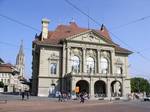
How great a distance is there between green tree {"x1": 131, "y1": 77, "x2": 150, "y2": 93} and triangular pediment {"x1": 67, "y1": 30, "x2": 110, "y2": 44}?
47.7 m

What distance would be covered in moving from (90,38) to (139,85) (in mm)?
55009

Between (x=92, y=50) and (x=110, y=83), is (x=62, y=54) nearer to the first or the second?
(x=92, y=50)

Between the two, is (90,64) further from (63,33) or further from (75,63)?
(63,33)

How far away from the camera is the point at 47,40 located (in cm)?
6556

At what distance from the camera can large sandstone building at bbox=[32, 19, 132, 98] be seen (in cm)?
6253

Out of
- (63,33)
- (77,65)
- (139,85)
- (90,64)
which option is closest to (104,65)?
(90,64)

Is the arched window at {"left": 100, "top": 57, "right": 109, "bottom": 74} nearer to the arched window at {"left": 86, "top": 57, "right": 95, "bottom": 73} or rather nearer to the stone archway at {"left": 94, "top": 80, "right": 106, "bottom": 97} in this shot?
the arched window at {"left": 86, "top": 57, "right": 95, "bottom": 73}

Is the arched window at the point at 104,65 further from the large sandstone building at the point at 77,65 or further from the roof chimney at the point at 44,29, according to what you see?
the roof chimney at the point at 44,29

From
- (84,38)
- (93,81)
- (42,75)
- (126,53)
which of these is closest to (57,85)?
(42,75)

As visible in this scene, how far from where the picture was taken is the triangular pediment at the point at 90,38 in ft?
215

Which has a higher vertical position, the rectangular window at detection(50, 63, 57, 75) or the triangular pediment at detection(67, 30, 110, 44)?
the triangular pediment at detection(67, 30, 110, 44)

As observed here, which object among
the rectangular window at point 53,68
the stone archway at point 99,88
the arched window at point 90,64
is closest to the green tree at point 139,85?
the stone archway at point 99,88

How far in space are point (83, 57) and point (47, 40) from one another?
883 centimetres

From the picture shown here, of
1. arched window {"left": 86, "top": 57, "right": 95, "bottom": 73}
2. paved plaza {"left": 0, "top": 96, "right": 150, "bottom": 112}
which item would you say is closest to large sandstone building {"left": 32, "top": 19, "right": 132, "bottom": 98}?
arched window {"left": 86, "top": 57, "right": 95, "bottom": 73}
